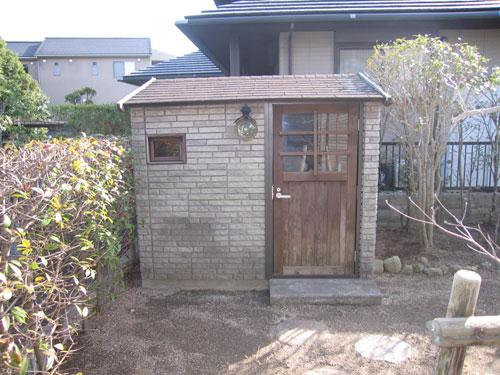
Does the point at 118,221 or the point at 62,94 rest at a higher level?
the point at 62,94

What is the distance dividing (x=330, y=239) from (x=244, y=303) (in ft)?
4.21

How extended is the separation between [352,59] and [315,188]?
433 centimetres

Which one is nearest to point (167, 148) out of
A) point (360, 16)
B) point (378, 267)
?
point (378, 267)

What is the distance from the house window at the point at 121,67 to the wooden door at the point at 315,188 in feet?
105

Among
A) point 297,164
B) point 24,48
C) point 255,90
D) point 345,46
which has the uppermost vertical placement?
point 24,48

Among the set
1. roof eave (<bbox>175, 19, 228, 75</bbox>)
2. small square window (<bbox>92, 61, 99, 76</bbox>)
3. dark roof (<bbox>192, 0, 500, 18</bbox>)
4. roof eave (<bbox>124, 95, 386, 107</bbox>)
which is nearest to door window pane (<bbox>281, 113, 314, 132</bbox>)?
roof eave (<bbox>124, 95, 386, 107</bbox>)

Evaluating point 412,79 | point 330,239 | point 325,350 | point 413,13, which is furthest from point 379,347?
point 413,13

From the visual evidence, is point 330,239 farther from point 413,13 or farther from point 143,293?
point 413,13

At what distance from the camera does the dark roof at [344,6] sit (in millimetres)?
7324

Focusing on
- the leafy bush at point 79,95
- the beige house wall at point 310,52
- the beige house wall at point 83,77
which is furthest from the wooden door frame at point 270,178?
the beige house wall at point 83,77

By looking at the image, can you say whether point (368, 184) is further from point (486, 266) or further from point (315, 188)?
point (486, 266)

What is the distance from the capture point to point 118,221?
4.11 m

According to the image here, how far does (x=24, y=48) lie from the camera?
119 ft

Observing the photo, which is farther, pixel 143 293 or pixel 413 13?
pixel 413 13
